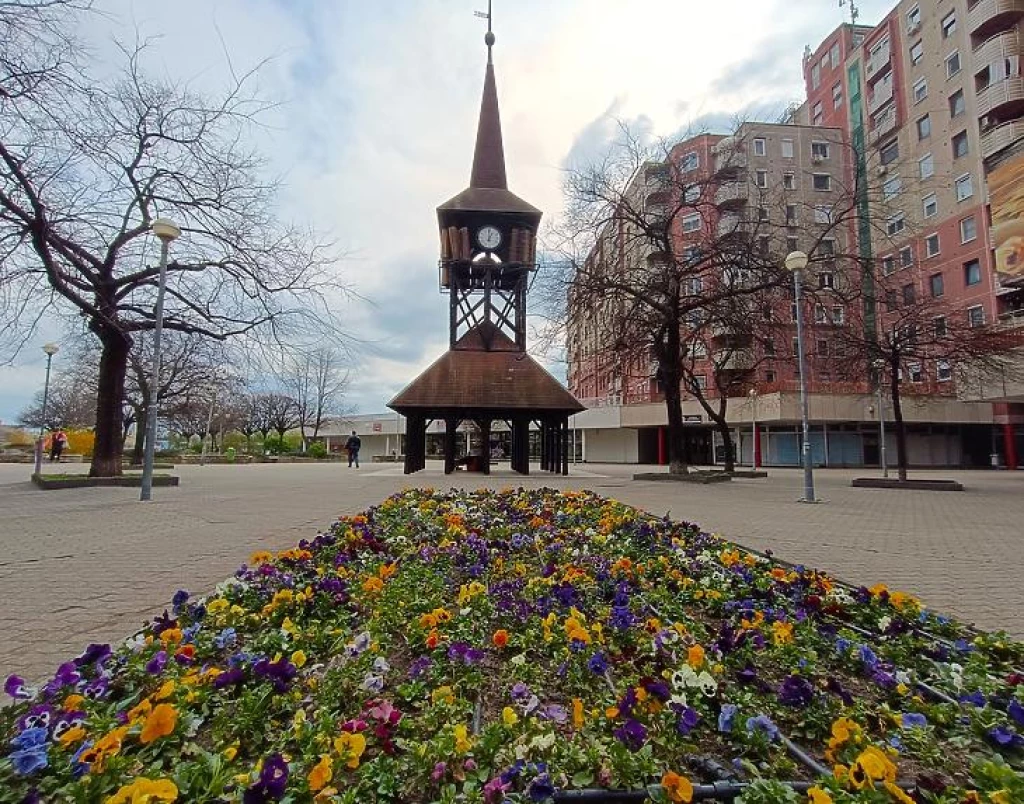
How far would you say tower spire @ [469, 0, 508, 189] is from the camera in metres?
22.8

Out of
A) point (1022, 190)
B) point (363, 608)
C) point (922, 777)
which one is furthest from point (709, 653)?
point (1022, 190)

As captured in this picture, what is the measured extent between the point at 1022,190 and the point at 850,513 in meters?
21.7

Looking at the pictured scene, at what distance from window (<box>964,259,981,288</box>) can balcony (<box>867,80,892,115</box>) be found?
1364cm

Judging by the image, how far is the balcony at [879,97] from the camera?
124 feet

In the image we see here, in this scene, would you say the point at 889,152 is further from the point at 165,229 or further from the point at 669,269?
the point at 165,229

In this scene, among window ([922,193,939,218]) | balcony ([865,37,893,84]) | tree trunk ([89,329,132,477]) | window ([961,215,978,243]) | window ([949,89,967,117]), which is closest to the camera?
tree trunk ([89,329,132,477])

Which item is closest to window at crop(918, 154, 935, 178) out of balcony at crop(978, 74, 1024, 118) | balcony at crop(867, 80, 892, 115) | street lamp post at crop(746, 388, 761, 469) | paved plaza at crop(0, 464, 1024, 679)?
balcony at crop(978, 74, 1024, 118)

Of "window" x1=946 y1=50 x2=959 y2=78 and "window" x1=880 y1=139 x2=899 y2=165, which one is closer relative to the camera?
"window" x1=946 y1=50 x2=959 y2=78

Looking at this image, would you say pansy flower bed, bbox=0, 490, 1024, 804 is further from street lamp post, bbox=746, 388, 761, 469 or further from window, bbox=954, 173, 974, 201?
window, bbox=954, 173, 974, 201

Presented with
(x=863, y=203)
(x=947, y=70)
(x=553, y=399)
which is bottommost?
(x=553, y=399)

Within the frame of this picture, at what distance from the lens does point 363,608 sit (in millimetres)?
3311

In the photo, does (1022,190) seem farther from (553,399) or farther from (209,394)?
(209,394)

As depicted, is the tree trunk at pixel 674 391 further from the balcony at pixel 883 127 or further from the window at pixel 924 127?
the window at pixel 924 127

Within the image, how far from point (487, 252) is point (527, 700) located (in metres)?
20.9
